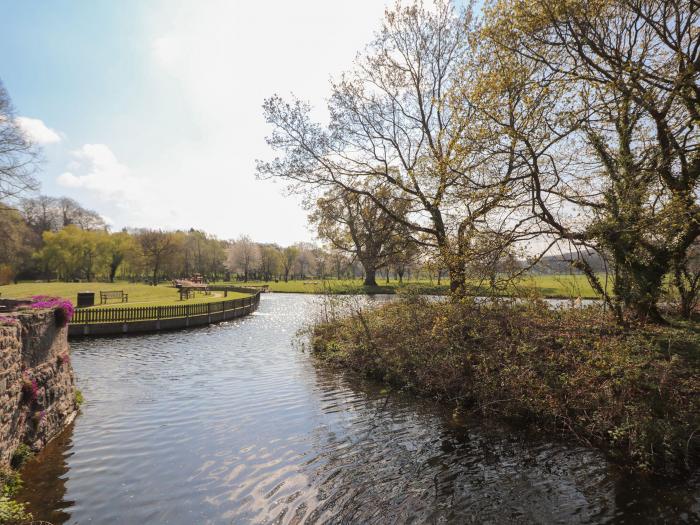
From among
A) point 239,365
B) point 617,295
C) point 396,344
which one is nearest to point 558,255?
point 617,295

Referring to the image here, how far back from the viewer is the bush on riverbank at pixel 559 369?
7.41 meters

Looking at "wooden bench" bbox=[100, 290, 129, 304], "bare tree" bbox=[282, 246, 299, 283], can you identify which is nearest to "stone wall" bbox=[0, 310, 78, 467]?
"wooden bench" bbox=[100, 290, 129, 304]

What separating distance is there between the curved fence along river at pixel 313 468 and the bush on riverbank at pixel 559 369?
656 millimetres

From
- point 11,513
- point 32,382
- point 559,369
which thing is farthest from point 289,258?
point 11,513

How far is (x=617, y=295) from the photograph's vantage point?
1161 cm

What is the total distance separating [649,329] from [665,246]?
237 cm

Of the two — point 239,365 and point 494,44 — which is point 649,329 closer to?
point 494,44

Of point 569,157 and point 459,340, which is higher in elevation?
point 569,157

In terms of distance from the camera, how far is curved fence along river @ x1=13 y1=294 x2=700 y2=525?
599 cm

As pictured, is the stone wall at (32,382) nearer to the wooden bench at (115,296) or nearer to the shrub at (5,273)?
the wooden bench at (115,296)

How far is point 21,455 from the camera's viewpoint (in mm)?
7203

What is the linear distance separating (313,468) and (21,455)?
17.8 ft

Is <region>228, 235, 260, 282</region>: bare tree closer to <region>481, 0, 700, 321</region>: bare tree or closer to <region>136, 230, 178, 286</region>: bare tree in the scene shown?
<region>136, 230, 178, 286</region>: bare tree

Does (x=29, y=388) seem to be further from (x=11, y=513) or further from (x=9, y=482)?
(x=11, y=513)
